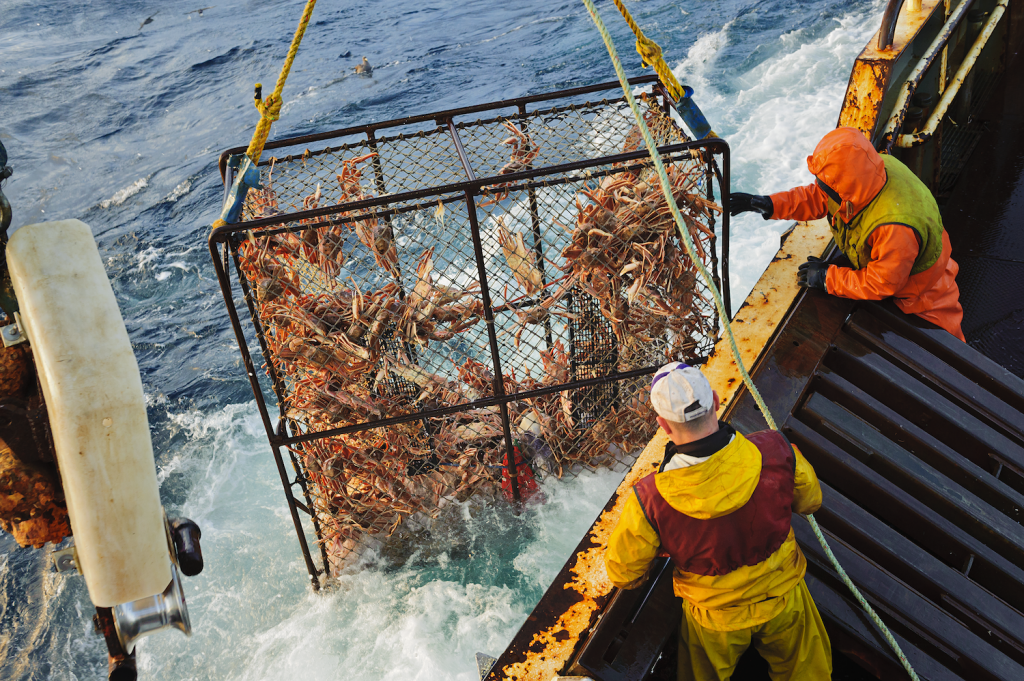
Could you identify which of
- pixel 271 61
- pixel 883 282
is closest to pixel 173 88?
pixel 271 61

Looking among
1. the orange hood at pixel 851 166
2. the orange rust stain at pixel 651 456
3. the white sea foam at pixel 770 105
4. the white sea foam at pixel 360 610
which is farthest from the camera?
the white sea foam at pixel 770 105

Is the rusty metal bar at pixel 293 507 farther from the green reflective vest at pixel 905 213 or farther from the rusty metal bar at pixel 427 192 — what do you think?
the green reflective vest at pixel 905 213

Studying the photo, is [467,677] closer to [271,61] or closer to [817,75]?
[817,75]

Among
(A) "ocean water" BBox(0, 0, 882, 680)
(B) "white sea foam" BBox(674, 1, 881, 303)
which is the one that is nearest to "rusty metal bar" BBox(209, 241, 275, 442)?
(A) "ocean water" BBox(0, 0, 882, 680)

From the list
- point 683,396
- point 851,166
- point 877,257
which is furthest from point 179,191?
point 683,396

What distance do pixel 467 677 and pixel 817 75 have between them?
10934 mm

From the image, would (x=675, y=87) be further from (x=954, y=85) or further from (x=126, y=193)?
(x=126, y=193)

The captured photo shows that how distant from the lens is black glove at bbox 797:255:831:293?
349cm

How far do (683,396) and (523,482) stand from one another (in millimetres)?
2656

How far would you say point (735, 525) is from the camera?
201 cm

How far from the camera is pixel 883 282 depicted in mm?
3172

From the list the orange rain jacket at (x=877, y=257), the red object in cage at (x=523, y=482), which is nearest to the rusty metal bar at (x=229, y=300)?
the red object in cage at (x=523, y=482)

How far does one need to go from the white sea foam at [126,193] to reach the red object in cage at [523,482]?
33.4 ft

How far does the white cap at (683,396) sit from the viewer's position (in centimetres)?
197
